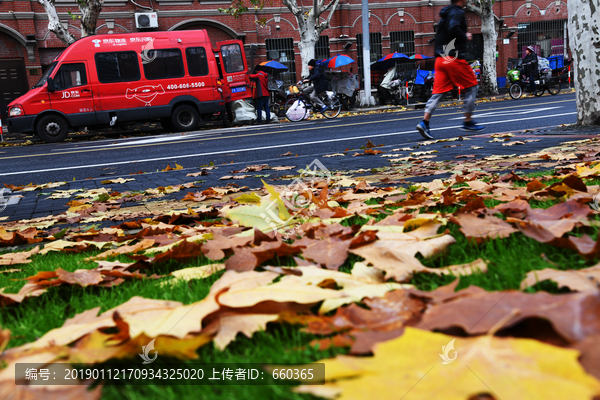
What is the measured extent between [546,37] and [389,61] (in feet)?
45.4

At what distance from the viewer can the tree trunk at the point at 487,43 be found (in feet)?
75.8

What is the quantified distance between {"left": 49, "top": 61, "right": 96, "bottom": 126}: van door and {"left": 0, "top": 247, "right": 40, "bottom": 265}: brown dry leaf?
13.6 metres

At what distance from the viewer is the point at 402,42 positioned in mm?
28719

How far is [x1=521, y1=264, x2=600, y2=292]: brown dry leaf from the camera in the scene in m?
1.07

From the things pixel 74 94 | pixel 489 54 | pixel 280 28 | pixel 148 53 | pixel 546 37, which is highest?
pixel 280 28

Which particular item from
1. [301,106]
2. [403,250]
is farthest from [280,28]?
[403,250]

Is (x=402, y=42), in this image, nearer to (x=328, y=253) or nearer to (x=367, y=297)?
(x=328, y=253)

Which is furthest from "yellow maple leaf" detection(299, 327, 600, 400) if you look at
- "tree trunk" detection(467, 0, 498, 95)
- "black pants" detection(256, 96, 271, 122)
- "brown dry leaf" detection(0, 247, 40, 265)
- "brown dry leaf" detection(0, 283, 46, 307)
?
"tree trunk" detection(467, 0, 498, 95)

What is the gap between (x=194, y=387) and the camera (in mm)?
955

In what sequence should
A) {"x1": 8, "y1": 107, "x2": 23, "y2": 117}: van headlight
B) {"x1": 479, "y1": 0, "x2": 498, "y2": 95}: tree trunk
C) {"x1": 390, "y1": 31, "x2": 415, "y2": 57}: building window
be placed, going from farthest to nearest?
1. {"x1": 390, "y1": 31, "x2": 415, "y2": 57}: building window
2. {"x1": 479, "y1": 0, "x2": 498, "y2": 95}: tree trunk
3. {"x1": 8, "y1": 107, "x2": 23, "y2": 117}: van headlight

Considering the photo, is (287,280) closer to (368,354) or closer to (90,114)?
(368,354)

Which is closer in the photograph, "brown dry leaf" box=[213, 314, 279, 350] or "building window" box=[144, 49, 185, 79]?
"brown dry leaf" box=[213, 314, 279, 350]

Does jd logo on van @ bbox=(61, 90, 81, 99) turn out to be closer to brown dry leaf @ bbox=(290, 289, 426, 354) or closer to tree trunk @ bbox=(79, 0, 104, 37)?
tree trunk @ bbox=(79, 0, 104, 37)

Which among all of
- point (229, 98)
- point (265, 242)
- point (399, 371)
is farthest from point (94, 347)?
point (229, 98)
